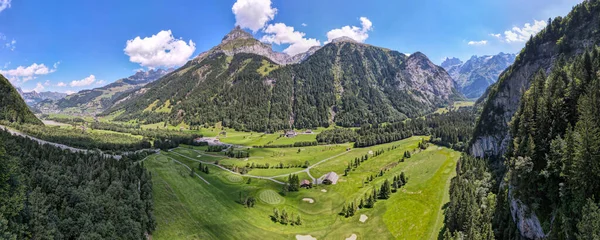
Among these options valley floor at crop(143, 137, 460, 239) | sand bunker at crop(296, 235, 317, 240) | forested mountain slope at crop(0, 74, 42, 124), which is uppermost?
forested mountain slope at crop(0, 74, 42, 124)

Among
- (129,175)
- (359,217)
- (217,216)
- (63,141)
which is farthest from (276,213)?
(63,141)

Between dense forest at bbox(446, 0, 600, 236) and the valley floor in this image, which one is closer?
dense forest at bbox(446, 0, 600, 236)

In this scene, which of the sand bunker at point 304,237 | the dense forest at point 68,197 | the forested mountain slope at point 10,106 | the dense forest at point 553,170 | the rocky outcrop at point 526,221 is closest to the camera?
the dense forest at point 553,170

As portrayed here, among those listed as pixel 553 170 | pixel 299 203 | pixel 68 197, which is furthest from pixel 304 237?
pixel 553 170

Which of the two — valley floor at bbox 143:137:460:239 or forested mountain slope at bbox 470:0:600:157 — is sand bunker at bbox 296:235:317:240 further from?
forested mountain slope at bbox 470:0:600:157

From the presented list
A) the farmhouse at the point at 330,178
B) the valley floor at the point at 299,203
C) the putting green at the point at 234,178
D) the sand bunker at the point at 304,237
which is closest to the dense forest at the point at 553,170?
the valley floor at the point at 299,203

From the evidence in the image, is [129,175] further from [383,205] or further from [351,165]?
[351,165]

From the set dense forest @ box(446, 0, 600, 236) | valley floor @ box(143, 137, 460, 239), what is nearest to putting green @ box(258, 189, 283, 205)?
valley floor @ box(143, 137, 460, 239)

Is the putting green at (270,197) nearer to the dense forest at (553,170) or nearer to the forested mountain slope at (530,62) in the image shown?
the dense forest at (553,170)
